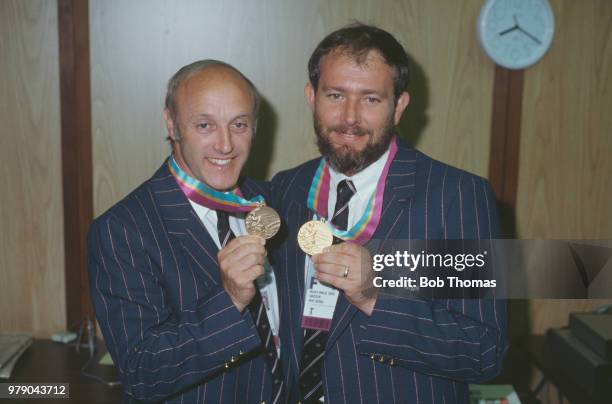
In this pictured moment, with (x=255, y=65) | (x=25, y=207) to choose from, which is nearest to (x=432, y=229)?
(x=255, y=65)

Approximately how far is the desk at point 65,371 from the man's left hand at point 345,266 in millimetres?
1491

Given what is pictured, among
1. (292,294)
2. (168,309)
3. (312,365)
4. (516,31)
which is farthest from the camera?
(516,31)

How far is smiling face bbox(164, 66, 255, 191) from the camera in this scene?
1.81m

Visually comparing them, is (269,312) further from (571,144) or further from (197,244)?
(571,144)

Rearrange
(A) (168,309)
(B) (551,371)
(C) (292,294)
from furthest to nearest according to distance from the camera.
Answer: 1. (B) (551,371)
2. (C) (292,294)
3. (A) (168,309)

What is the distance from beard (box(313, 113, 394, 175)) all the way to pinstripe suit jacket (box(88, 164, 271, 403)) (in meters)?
0.57

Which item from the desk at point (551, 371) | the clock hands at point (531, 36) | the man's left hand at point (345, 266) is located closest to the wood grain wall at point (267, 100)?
the clock hands at point (531, 36)

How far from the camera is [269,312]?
2.00m

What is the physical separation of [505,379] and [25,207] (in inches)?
112

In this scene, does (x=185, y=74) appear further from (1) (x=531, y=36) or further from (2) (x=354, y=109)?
(1) (x=531, y=36)

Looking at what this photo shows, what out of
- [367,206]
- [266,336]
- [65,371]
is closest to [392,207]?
[367,206]

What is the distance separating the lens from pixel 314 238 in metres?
1.75

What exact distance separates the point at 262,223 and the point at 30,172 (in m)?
1.75

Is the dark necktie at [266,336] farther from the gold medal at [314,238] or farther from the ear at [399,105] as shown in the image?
the ear at [399,105]
